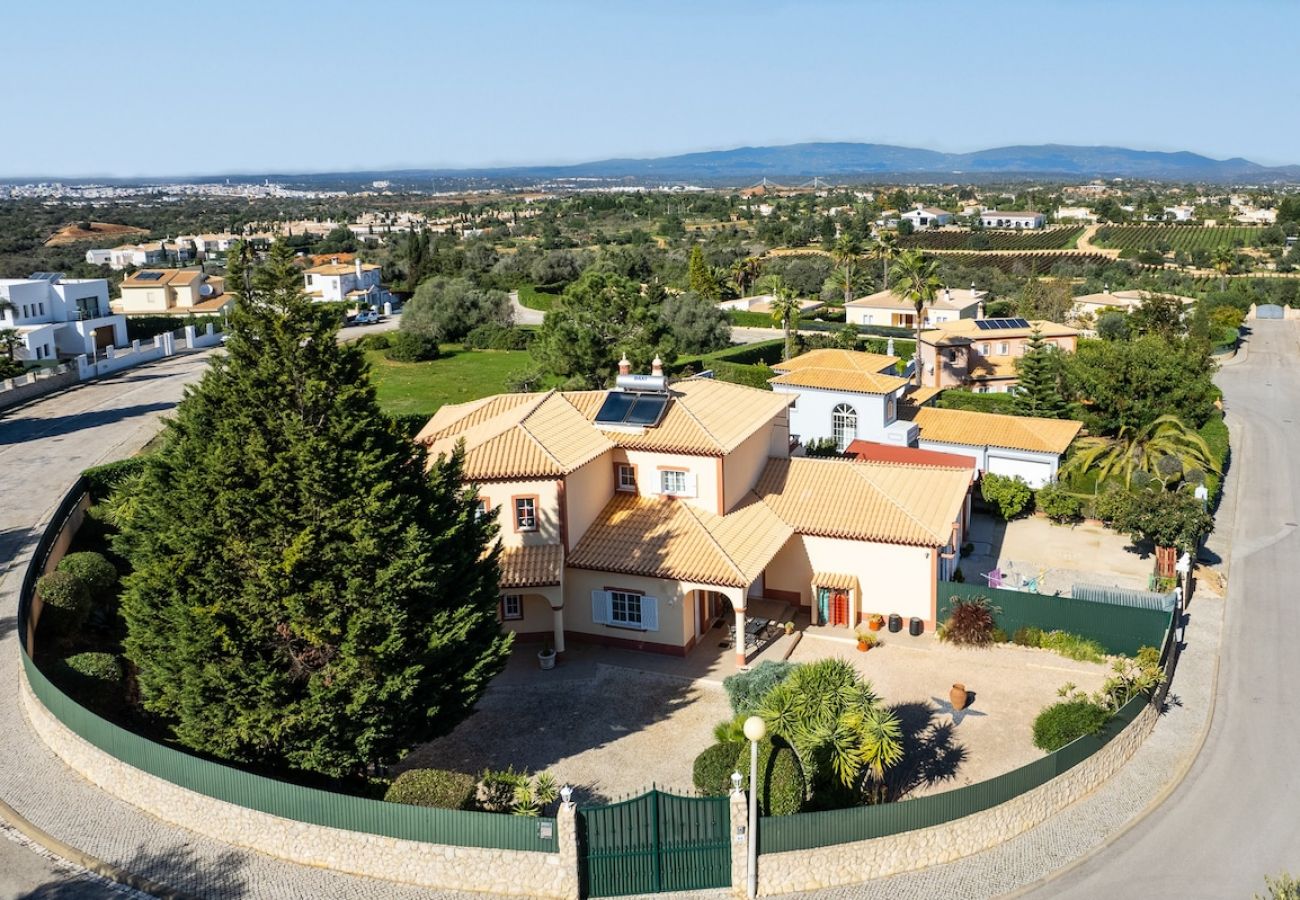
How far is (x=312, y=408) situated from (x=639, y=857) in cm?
1009

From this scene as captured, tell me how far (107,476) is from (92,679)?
12.4 meters

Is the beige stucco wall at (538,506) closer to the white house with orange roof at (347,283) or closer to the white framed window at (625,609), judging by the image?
the white framed window at (625,609)

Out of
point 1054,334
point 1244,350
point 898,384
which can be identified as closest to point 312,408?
point 898,384

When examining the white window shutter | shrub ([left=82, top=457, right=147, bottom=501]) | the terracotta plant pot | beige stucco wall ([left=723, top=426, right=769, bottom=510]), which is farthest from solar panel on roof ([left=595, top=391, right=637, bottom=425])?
A: shrub ([left=82, top=457, right=147, bottom=501])

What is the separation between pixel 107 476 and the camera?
3528cm

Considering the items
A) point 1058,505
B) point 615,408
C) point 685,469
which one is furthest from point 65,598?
point 1058,505

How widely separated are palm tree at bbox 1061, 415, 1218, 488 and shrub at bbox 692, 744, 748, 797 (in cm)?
2805

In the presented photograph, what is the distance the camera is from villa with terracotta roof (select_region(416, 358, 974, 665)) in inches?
1153

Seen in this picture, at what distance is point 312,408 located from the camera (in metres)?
20.6

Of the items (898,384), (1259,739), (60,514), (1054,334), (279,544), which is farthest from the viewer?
(1054,334)

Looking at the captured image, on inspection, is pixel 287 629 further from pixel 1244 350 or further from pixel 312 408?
pixel 1244 350

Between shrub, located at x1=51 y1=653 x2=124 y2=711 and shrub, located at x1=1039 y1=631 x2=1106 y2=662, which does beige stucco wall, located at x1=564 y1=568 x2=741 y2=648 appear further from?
shrub, located at x1=51 y1=653 x2=124 y2=711

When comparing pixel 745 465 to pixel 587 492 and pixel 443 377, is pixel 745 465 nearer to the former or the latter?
pixel 587 492

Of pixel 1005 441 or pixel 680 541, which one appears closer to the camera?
pixel 680 541
